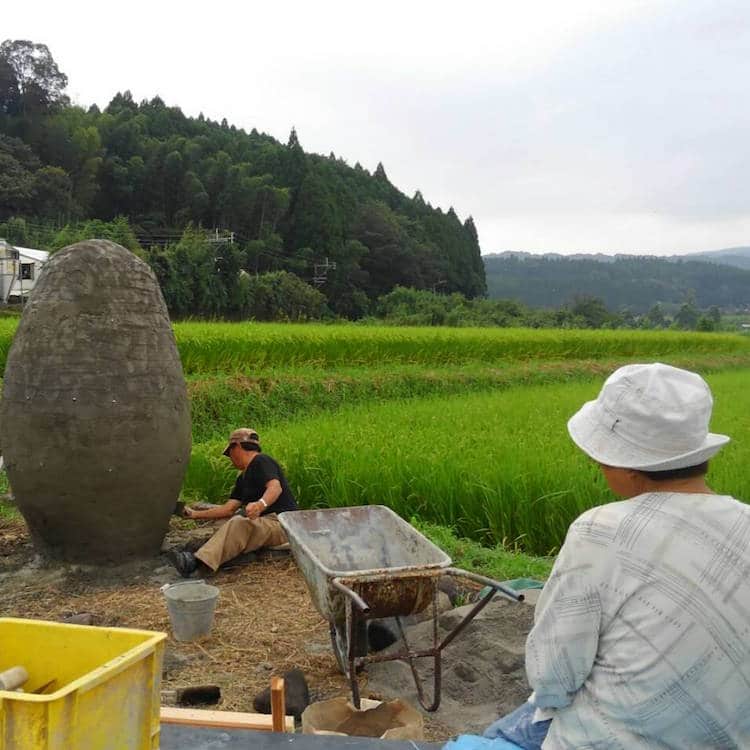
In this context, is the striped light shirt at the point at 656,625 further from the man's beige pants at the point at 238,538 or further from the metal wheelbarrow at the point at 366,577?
the man's beige pants at the point at 238,538

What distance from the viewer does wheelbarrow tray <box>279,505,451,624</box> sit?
332cm

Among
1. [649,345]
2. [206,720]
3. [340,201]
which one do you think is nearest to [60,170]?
[340,201]

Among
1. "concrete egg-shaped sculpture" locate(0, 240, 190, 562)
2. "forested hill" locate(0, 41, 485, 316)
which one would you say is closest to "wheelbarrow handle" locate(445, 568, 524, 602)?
"concrete egg-shaped sculpture" locate(0, 240, 190, 562)

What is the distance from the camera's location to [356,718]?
9.84ft

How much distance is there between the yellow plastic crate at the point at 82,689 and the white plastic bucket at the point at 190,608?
202 centimetres

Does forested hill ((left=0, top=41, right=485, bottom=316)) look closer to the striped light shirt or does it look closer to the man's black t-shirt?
the man's black t-shirt

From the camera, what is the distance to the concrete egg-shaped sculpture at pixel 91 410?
464 centimetres

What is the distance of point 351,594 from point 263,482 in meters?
2.09

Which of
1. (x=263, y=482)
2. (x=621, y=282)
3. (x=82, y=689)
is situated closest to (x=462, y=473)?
(x=263, y=482)

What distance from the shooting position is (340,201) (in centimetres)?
5378

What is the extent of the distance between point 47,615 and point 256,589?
112cm

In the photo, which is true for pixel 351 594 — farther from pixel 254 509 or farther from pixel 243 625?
pixel 254 509

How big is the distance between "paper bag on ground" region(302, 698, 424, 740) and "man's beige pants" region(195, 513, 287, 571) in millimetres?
1893

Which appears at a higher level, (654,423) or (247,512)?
(654,423)
